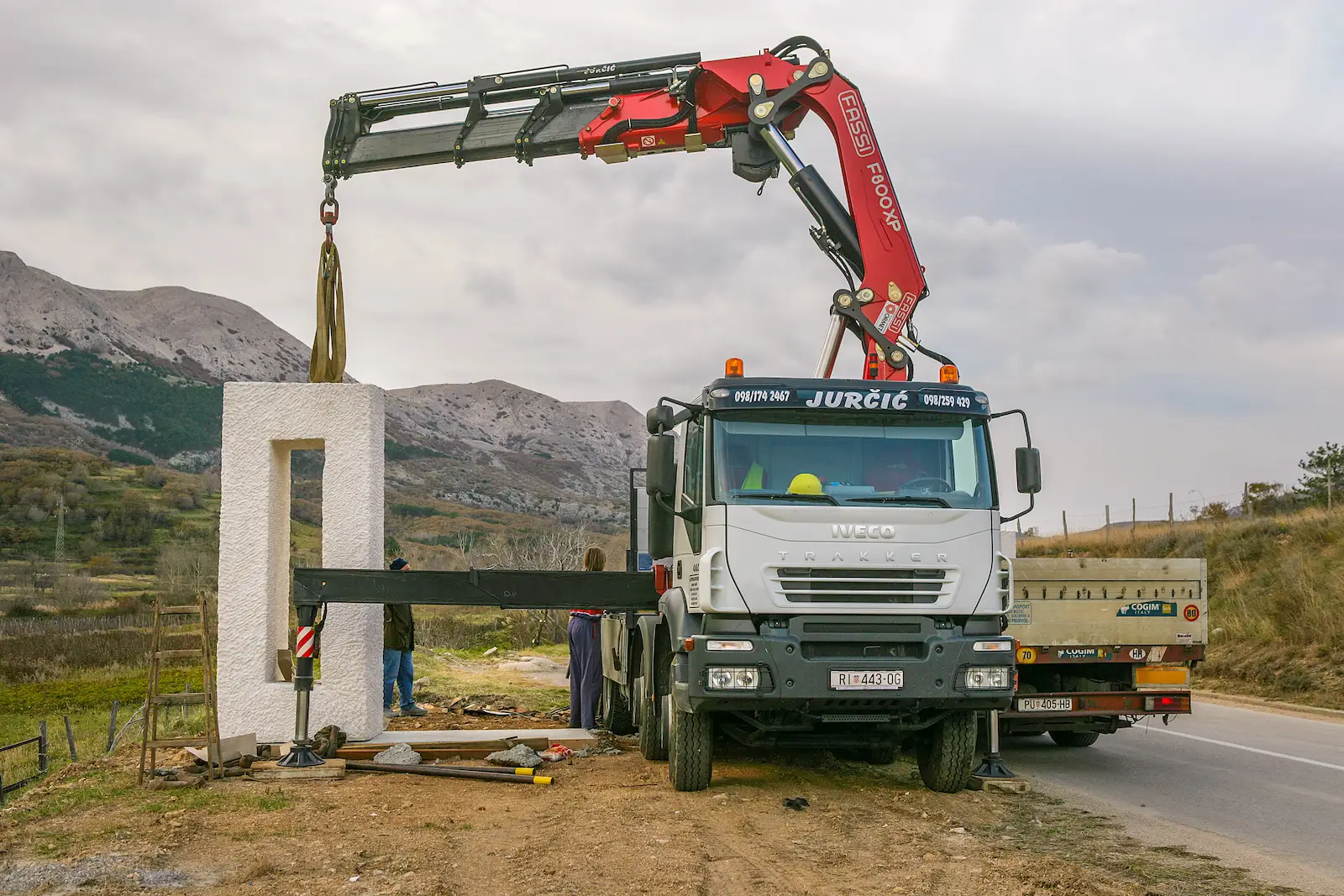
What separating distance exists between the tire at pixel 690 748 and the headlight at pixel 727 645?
2.88 feet

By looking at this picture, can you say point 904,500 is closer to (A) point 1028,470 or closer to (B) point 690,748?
(A) point 1028,470

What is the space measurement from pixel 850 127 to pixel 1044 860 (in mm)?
8076

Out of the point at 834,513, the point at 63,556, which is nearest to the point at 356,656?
the point at 834,513

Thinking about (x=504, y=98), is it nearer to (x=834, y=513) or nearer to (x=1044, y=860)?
(x=834, y=513)

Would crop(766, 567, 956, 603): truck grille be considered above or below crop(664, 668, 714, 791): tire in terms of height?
above

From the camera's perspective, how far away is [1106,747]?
41.7ft

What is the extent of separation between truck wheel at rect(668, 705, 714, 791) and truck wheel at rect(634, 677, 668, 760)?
121 cm

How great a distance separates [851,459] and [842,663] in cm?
151

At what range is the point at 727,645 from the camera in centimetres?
842

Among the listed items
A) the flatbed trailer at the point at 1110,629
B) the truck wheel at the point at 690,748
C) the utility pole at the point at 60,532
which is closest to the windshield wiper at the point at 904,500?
the truck wheel at the point at 690,748

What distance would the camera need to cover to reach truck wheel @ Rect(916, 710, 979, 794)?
30.5 feet

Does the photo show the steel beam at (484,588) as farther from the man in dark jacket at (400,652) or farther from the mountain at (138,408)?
the mountain at (138,408)

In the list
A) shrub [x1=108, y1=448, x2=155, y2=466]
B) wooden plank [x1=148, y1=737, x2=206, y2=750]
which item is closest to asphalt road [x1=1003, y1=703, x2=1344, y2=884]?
wooden plank [x1=148, y1=737, x2=206, y2=750]

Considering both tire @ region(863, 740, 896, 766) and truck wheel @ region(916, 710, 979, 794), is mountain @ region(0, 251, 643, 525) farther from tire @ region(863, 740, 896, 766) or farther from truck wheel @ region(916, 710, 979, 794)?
truck wheel @ region(916, 710, 979, 794)
